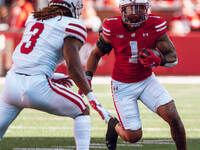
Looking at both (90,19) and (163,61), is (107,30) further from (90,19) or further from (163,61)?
(90,19)

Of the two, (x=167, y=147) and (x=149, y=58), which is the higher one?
(x=149, y=58)

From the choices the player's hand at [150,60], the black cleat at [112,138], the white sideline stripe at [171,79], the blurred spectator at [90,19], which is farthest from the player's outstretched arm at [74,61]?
the blurred spectator at [90,19]

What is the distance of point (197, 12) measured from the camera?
2152cm

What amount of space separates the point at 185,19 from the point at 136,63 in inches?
594

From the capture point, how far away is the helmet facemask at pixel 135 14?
17.2 feet

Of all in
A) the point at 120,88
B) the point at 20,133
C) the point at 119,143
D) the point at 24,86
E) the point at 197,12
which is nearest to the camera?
the point at 24,86

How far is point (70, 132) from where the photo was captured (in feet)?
23.5

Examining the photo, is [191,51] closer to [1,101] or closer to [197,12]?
[197,12]

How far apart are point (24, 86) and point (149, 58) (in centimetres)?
146

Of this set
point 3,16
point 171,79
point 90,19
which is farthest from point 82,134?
point 3,16

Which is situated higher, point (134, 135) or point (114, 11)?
point (134, 135)

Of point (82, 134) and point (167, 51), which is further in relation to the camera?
point (167, 51)

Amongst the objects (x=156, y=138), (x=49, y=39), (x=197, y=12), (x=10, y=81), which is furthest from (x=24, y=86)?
(x=197, y=12)

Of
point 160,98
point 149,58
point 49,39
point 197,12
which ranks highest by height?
point 49,39
